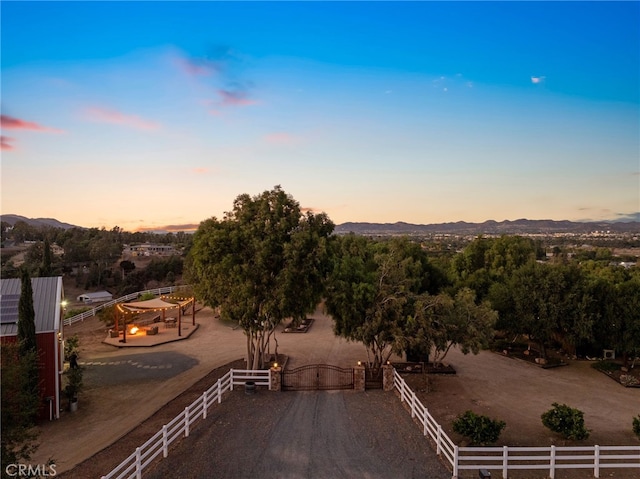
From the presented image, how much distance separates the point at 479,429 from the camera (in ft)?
43.8

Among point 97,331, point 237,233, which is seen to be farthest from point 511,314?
point 97,331

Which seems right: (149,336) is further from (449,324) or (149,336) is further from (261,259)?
(449,324)

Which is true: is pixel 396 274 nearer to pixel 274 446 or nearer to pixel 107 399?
pixel 274 446

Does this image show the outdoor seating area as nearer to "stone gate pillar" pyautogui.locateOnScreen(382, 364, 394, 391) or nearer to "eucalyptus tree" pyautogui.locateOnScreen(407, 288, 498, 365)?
"stone gate pillar" pyautogui.locateOnScreen(382, 364, 394, 391)

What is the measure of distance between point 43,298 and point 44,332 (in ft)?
5.60

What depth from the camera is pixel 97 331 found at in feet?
99.7

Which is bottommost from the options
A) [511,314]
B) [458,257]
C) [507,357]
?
[507,357]

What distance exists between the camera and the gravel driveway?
1141 cm

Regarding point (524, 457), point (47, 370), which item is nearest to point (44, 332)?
point (47, 370)

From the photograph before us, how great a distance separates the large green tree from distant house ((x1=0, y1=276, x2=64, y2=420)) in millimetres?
5886

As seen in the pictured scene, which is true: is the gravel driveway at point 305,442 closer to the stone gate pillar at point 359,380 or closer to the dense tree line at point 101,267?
the stone gate pillar at point 359,380

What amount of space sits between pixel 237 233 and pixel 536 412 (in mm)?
14831

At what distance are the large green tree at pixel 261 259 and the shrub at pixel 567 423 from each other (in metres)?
10.3

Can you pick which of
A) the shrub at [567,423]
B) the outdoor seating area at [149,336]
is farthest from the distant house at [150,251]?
the shrub at [567,423]
